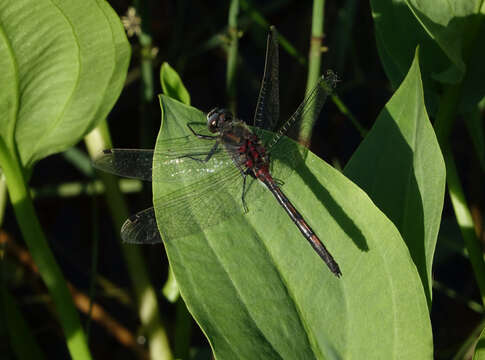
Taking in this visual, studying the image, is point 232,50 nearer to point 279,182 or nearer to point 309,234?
point 279,182

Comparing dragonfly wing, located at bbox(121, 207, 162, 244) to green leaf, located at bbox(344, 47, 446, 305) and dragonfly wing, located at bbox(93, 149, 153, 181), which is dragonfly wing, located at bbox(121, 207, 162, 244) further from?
green leaf, located at bbox(344, 47, 446, 305)

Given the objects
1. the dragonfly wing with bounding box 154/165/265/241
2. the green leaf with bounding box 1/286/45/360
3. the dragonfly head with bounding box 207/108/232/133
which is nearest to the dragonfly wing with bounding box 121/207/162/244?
the dragonfly wing with bounding box 154/165/265/241

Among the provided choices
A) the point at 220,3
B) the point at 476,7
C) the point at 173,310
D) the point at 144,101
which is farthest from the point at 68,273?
the point at 476,7

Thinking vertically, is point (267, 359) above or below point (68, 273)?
above

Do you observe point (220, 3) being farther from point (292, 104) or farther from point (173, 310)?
point (173, 310)

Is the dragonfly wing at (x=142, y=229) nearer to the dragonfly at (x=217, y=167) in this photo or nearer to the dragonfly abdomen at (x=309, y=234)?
the dragonfly at (x=217, y=167)

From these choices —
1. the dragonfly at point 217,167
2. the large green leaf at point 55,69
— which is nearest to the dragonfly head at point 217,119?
the dragonfly at point 217,167
